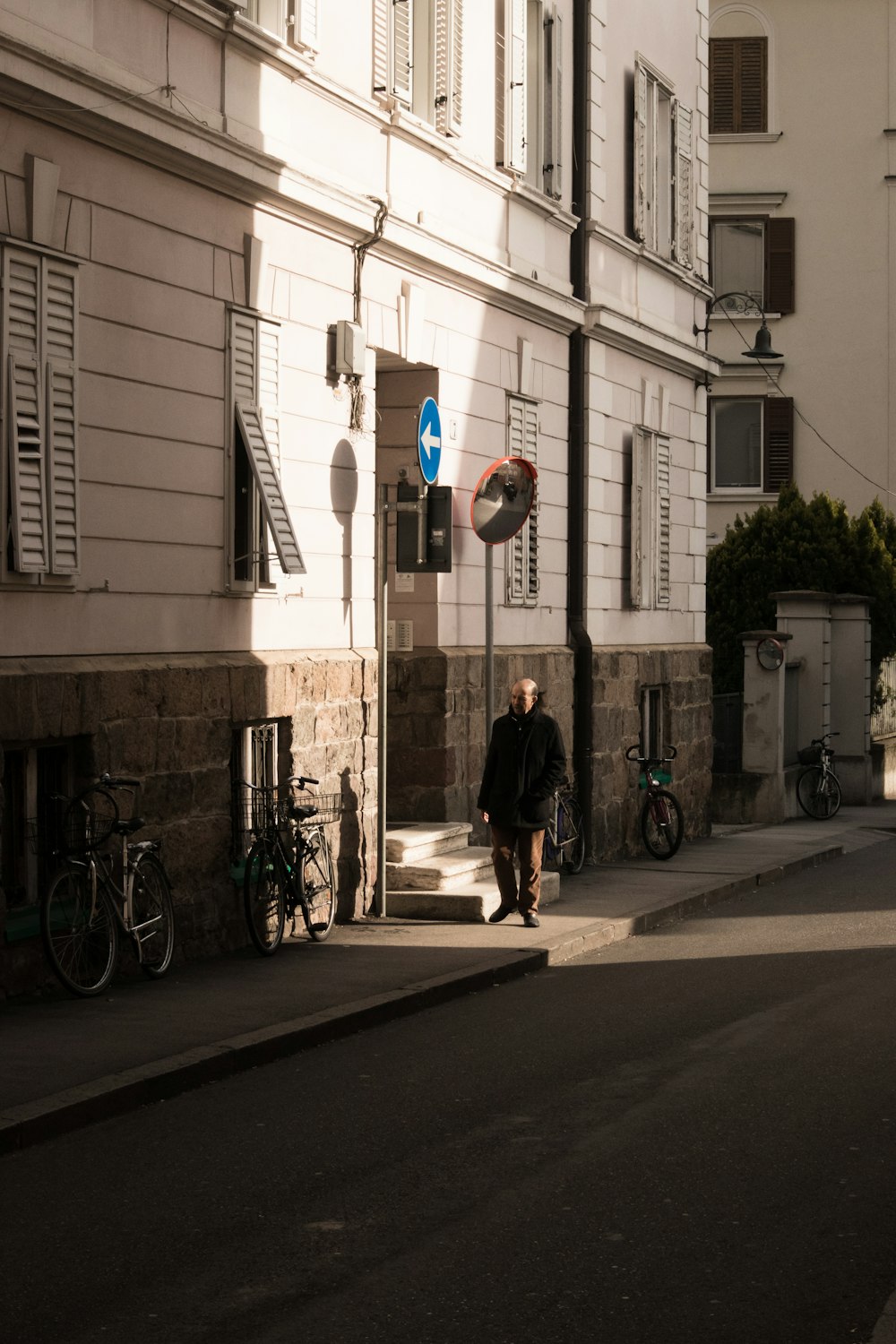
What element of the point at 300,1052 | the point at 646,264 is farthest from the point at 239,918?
the point at 646,264

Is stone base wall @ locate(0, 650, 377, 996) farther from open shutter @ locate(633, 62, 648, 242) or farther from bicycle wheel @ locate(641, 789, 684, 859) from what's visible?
open shutter @ locate(633, 62, 648, 242)

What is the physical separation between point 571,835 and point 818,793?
9372 mm

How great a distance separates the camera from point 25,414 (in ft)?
33.4

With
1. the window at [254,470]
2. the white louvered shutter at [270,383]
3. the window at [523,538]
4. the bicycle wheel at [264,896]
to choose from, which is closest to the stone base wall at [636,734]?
the window at [523,538]

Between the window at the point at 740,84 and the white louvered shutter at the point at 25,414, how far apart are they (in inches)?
1105

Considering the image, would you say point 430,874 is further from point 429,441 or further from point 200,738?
point 429,441

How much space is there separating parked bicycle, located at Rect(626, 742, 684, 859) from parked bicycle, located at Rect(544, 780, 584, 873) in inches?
49.9

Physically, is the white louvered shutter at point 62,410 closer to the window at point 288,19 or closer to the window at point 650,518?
the window at point 288,19

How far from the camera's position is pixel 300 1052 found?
938cm

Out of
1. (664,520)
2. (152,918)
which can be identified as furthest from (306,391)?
(664,520)

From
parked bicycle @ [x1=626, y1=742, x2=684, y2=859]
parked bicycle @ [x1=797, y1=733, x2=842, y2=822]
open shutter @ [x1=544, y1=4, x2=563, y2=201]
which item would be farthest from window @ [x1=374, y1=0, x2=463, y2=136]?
parked bicycle @ [x1=797, y1=733, x2=842, y2=822]

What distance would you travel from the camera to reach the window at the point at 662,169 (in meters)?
19.8

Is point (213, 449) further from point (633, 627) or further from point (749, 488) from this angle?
point (749, 488)

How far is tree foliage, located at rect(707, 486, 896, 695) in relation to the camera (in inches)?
1175
